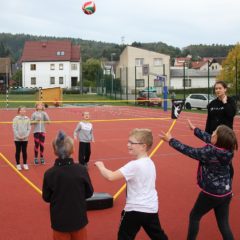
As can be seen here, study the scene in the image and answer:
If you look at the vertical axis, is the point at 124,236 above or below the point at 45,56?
below

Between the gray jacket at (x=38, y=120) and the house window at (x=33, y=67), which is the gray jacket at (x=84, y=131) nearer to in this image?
the gray jacket at (x=38, y=120)

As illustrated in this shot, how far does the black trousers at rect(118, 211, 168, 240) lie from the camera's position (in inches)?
155

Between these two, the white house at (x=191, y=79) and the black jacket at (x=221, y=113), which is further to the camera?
the white house at (x=191, y=79)

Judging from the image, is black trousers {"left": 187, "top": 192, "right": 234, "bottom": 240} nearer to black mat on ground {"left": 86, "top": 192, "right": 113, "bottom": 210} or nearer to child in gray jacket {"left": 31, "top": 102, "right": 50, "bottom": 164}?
black mat on ground {"left": 86, "top": 192, "right": 113, "bottom": 210}

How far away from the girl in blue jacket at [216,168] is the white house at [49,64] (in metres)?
82.8

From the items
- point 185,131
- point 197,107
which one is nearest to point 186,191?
point 185,131

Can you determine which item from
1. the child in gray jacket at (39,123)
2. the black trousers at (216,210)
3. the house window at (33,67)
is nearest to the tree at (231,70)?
the child in gray jacket at (39,123)

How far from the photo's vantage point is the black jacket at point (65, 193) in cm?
368

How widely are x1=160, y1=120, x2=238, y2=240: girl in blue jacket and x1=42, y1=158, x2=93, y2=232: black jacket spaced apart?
1.10 metres

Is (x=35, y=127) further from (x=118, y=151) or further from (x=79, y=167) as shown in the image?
(x=79, y=167)

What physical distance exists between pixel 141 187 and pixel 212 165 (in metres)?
0.84

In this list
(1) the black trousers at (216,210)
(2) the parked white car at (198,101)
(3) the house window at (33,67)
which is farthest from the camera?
(3) the house window at (33,67)

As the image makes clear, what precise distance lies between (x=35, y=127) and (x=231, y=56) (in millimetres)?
31091

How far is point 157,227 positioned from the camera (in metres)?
4.05
